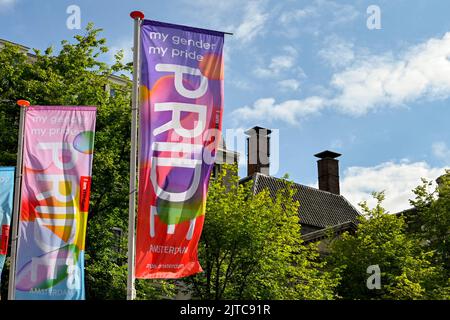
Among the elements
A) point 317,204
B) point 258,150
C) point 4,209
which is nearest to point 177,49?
point 4,209

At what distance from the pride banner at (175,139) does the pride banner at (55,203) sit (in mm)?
2334

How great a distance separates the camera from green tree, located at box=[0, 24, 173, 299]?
92.2 feet

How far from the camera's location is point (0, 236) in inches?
794

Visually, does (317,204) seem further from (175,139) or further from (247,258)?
(175,139)

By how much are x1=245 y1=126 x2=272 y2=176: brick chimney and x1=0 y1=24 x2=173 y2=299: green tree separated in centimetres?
2882

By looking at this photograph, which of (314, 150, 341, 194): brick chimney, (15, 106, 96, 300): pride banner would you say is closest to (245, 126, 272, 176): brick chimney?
(314, 150, 341, 194): brick chimney

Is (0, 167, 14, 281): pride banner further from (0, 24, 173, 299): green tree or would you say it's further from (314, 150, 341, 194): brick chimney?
(314, 150, 341, 194): brick chimney

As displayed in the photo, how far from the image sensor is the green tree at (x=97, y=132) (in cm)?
2809

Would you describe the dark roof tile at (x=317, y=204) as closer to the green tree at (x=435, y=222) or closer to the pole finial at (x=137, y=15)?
the green tree at (x=435, y=222)

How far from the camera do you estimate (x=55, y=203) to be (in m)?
17.0

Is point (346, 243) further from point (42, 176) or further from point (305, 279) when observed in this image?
point (42, 176)

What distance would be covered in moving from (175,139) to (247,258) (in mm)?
17386

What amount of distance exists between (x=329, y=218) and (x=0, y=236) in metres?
40.0
